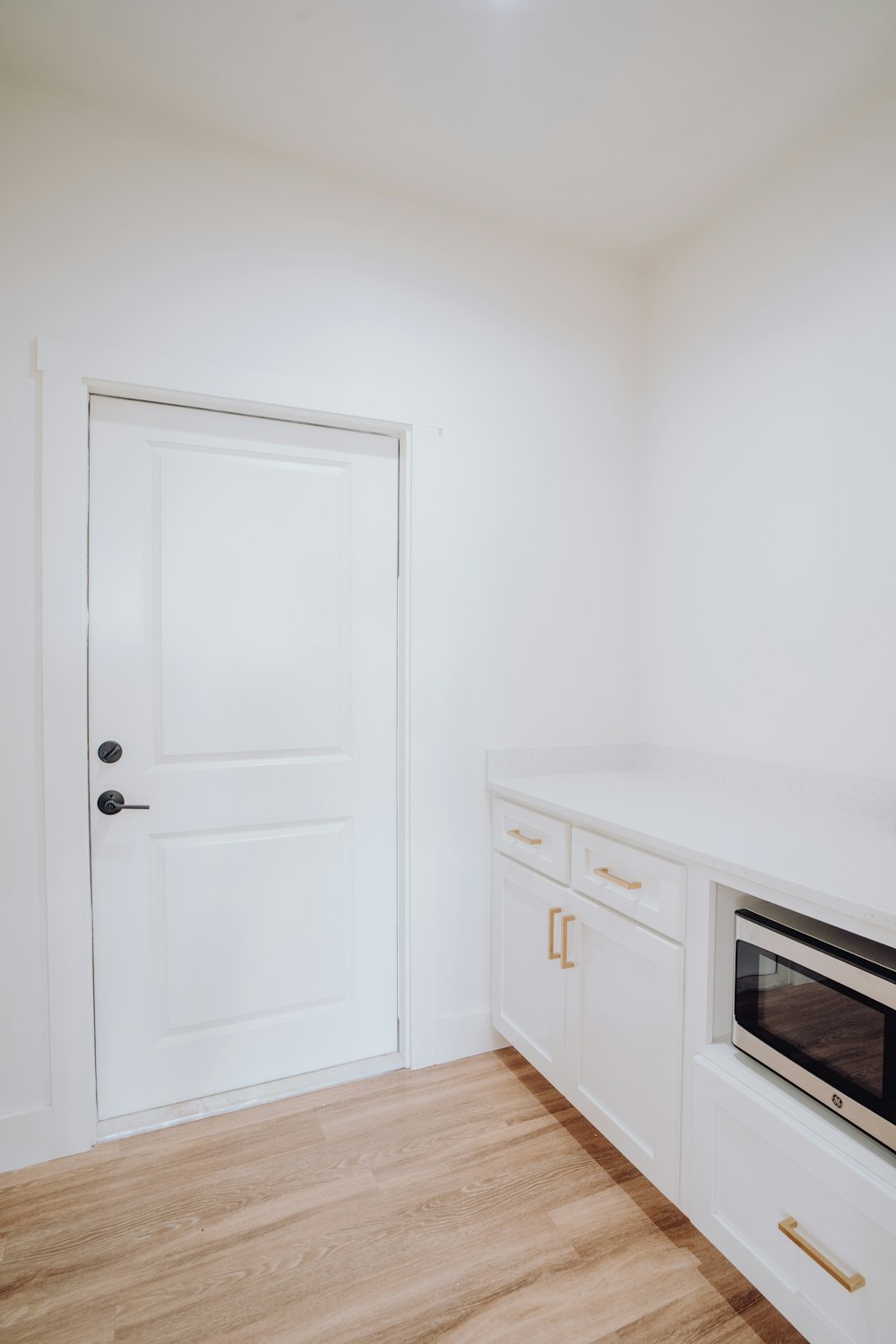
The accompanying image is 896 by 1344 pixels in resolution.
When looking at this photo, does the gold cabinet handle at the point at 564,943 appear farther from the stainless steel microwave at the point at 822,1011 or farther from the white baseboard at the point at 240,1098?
the white baseboard at the point at 240,1098

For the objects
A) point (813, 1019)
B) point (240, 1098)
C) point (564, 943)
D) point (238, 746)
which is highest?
point (238, 746)

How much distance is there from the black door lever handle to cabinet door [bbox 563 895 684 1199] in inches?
48.7

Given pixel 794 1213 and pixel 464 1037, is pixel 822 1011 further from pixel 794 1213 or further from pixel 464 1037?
pixel 464 1037

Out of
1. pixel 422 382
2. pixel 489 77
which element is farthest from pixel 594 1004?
pixel 489 77

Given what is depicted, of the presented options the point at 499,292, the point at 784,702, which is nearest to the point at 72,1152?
the point at 784,702

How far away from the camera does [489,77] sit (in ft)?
5.52

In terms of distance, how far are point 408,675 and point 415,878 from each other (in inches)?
25.5

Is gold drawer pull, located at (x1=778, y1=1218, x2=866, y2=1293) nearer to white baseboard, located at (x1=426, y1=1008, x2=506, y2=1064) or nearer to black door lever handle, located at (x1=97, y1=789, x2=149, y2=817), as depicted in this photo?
white baseboard, located at (x1=426, y1=1008, x2=506, y2=1064)

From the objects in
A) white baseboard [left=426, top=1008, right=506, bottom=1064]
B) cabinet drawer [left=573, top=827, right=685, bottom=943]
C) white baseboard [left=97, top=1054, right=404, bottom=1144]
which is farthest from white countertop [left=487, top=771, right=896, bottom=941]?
white baseboard [left=97, top=1054, right=404, bottom=1144]

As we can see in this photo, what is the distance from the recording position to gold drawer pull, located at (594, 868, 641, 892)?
5.33 feet

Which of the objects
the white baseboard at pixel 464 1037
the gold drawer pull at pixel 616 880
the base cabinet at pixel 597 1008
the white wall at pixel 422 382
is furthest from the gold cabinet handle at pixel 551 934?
the white baseboard at pixel 464 1037

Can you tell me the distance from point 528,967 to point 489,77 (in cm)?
237

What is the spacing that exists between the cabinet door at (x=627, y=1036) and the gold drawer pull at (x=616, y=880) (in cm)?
8

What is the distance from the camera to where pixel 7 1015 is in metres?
1.75
